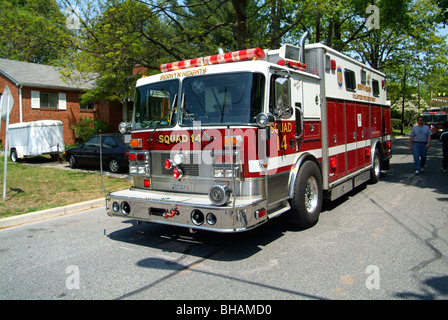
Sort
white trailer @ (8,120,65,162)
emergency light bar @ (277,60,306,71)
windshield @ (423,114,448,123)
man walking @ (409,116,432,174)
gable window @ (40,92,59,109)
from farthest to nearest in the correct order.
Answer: windshield @ (423,114,448,123) → gable window @ (40,92,59,109) → white trailer @ (8,120,65,162) → man walking @ (409,116,432,174) → emergency light bar @ (277,60,306,71)

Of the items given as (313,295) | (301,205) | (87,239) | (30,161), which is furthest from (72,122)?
(313,295)

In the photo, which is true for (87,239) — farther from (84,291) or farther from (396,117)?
(396,117)

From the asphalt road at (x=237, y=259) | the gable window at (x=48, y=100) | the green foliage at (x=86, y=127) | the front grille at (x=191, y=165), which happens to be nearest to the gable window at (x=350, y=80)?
the asphalt road at (x=237, y=259)

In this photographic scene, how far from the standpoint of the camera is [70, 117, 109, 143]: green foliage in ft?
80.9

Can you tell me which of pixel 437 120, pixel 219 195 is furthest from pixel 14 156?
pixel 437 120

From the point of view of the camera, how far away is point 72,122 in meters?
25.1

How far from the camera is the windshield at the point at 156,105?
213 inches

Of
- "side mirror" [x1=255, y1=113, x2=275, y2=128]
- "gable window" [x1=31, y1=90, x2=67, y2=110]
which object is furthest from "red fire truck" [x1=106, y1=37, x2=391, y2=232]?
"gable window" [x1=31, y1=90, x2=67, y2=110]

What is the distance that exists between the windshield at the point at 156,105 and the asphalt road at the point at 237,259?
186cm

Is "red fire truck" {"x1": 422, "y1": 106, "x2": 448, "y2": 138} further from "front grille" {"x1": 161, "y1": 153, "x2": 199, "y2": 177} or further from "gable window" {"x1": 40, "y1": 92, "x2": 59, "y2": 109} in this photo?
"front grille" {"x1": 161, "y1": 153, "x2": 199, "y2": 177}

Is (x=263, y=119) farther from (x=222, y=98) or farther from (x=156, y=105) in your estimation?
(x=156, y=105)

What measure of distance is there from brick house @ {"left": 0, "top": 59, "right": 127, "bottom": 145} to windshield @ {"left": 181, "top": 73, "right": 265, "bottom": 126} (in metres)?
18.8

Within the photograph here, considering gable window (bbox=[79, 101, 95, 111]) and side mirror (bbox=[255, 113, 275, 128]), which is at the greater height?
gable window (bbox=[79, 101, 95, 111])

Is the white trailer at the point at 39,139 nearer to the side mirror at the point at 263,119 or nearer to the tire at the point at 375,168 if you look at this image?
the tire at the point at 375,168
